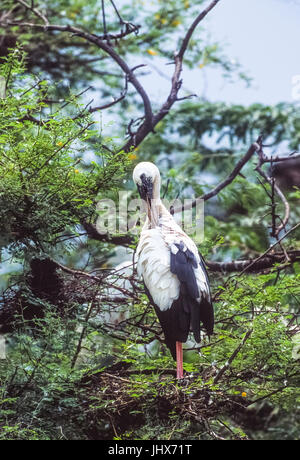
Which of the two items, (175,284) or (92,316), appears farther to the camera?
(92,316)

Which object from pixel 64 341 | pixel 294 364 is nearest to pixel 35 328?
pixel 64 341

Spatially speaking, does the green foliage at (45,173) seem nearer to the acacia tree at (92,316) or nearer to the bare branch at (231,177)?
the acacia tree at (92,316)

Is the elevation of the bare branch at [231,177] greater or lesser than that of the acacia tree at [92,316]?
greater

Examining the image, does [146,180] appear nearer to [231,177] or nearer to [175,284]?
[175,284]

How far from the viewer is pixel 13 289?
3193mm

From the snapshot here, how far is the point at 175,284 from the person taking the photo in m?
2.99

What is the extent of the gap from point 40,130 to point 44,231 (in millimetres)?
494

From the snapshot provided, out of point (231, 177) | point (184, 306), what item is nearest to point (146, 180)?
point (184, 306)

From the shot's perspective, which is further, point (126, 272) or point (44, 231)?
point (126, 272)

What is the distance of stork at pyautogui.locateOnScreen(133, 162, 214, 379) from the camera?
2.96 metres

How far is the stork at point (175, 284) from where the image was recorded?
2957 mm

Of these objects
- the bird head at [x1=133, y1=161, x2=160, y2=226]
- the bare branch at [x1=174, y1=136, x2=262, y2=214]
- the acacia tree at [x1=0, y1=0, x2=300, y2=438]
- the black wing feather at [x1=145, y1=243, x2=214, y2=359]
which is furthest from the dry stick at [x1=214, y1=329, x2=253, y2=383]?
the bare branch at [x1=174, y1=136, x2=262, y2=214]

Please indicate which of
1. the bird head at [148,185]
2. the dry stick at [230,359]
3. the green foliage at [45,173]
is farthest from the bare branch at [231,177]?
the dry stick at [230,359]
